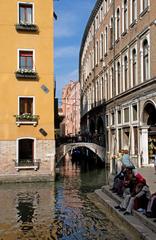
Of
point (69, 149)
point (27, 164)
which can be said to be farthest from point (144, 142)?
point (27, 164)

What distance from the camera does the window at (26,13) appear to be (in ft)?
74.9

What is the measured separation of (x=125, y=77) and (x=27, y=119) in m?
9.63

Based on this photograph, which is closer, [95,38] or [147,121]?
[147,121]

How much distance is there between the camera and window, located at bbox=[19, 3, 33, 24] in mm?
22828

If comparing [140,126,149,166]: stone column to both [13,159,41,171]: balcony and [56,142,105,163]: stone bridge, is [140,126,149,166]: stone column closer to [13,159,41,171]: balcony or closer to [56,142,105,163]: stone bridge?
[56,142,105,163]: stone bridge

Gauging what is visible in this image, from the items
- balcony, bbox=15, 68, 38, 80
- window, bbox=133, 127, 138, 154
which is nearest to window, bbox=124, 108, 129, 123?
window, bbox=133, 127, 138, 154

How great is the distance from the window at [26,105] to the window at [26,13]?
3913mm

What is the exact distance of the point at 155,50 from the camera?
22938mm

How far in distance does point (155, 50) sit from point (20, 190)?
32.5 feet

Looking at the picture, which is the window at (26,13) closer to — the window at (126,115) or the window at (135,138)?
the window at (135,138)

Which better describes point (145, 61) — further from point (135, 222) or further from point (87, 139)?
point (87, 139)

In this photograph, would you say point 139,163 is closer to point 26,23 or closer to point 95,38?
point 26,23

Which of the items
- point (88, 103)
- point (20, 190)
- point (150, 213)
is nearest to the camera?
point (150, 213)

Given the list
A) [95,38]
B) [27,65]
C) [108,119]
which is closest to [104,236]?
[27,65]
